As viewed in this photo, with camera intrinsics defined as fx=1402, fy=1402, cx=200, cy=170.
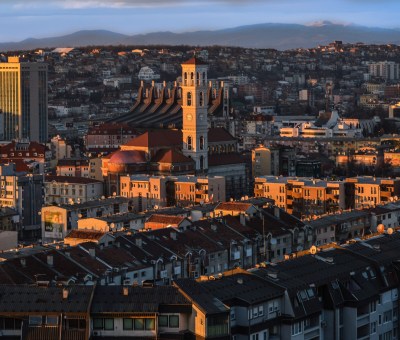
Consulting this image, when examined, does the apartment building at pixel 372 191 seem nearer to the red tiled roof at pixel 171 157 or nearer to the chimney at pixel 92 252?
the red tiled roof at pixel 171 157

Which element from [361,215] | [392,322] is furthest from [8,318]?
[361,215]

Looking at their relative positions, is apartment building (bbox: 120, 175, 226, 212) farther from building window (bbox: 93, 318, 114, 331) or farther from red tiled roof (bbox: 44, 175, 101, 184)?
building window (bbox: 93, 318, 114, 331)

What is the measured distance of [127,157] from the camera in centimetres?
4134

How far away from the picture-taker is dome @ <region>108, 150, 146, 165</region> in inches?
1614

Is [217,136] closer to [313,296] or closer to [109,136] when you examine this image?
[109,136]

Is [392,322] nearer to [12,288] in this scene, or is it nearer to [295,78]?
[12,288]

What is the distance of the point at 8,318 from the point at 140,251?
319 inches

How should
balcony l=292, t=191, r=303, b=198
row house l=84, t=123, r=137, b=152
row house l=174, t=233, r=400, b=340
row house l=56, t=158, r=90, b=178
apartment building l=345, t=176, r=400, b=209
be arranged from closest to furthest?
row house l=174, t=233, r=400, b=340 < apartment building l=345, t=176, r=400, b=209 < balcony l=292, t=191, r=303, b=198 < row house l=56, t=158, r=90, b=178 < row house l=84, t=123, r=137, b=152

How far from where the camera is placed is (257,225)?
85.1 feet

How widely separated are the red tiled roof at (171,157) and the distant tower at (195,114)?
1.74 ft

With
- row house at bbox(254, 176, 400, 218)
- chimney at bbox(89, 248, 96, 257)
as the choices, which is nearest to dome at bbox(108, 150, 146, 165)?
row house at bbox(254, 176, 400, 218)

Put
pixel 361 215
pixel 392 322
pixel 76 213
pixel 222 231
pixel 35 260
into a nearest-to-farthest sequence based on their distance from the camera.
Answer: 1. pixel 392 322
2. pixel 35 260
3. pixel 222 231
4. pixel 361 215
5. pixel 76 213

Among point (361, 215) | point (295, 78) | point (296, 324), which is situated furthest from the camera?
point (295, 78)

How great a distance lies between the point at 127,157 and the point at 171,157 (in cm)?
131
